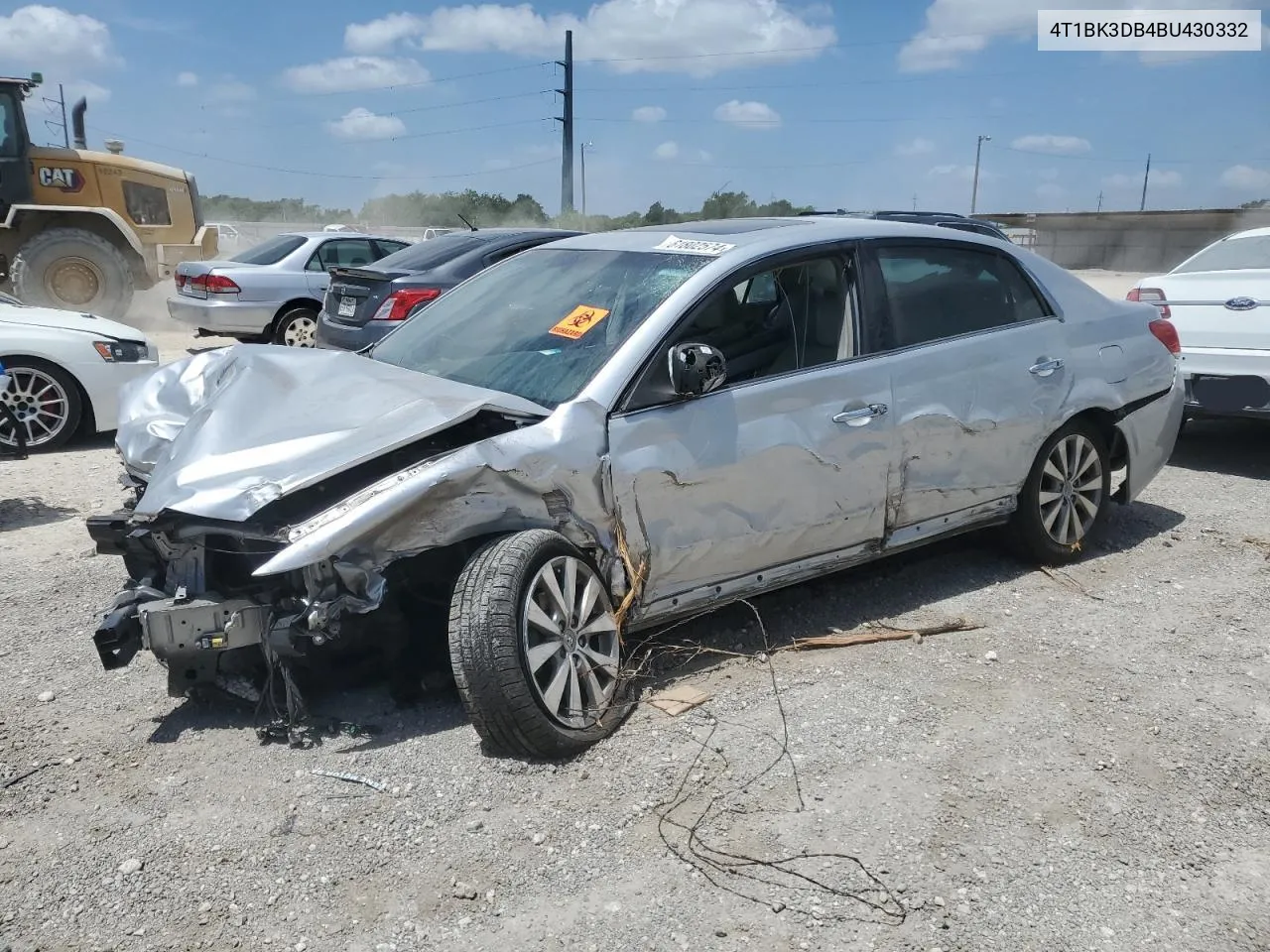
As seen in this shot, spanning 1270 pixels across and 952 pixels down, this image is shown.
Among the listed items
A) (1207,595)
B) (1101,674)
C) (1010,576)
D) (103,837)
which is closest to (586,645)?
(103,837)

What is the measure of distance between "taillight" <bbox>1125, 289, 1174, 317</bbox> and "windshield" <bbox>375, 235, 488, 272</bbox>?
5.47m

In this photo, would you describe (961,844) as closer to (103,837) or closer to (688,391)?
(688,391)

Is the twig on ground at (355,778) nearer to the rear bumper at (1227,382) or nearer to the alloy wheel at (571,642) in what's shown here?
the alloy wheel at (571,642)

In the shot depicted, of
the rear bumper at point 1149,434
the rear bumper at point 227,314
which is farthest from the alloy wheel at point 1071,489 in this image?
the rear bumper at point 227,314

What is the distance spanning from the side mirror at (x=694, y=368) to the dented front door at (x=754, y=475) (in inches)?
3.4

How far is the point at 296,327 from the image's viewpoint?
1236 cm

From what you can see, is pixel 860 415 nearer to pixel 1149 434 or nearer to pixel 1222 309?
pixel 1149 434

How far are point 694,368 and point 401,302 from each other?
5.49m

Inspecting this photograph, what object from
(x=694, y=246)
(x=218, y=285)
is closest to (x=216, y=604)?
(x=694, y=246)

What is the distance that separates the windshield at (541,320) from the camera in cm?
380

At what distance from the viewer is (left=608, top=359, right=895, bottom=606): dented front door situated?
11.9ft

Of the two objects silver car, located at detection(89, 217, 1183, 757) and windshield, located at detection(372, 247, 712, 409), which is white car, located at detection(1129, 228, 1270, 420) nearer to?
silver car, located at detection(89, 217, 1183, 757)

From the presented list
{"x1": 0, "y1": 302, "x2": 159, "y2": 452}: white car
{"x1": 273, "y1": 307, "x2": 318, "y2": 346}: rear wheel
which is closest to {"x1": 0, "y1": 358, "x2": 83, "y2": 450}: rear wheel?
{"x1": 0, "y1": 302, "x2": 159, "y2": 452}: white car

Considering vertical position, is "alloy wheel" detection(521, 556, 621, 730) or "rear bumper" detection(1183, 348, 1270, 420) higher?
"rear bumper" detection(1183, 348, 1270, 420)
